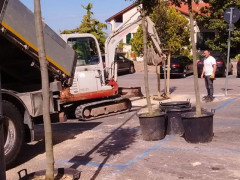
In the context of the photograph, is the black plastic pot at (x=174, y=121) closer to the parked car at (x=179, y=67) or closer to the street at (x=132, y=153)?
the street at (x=132, y=153)

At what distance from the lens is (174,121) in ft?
30.2

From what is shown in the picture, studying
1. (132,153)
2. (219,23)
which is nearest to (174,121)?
(132,153)

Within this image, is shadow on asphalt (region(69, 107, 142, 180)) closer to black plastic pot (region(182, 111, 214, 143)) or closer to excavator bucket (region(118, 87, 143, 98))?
black plastic pot (region(182, 111, 214, 143))

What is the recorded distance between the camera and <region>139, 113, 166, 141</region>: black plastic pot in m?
8.59

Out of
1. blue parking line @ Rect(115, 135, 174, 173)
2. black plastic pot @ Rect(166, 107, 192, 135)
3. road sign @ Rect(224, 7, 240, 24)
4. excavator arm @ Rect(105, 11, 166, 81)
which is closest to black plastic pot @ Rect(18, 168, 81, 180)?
blue parking line @ Rect(115, 135, 174, 173)

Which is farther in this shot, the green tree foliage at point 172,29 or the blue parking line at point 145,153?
the green tree foliage at point 172,29

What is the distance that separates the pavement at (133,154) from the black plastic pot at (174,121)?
20cm

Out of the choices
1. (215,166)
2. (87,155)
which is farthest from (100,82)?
(215,166)

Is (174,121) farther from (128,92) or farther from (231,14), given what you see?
(231,14)

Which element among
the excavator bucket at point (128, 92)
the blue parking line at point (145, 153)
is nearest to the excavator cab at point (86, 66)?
the excavator bucket at point (128, 92)

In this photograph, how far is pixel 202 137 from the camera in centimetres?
820

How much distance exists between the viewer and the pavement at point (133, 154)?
651 centimetres

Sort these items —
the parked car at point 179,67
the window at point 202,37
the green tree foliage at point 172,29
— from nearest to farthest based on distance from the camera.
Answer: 1. the parked car at point 179,67
2. the green tree foliage at point 172,29
3. the window at point 202,37

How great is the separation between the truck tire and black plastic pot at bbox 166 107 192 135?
11.5ft
